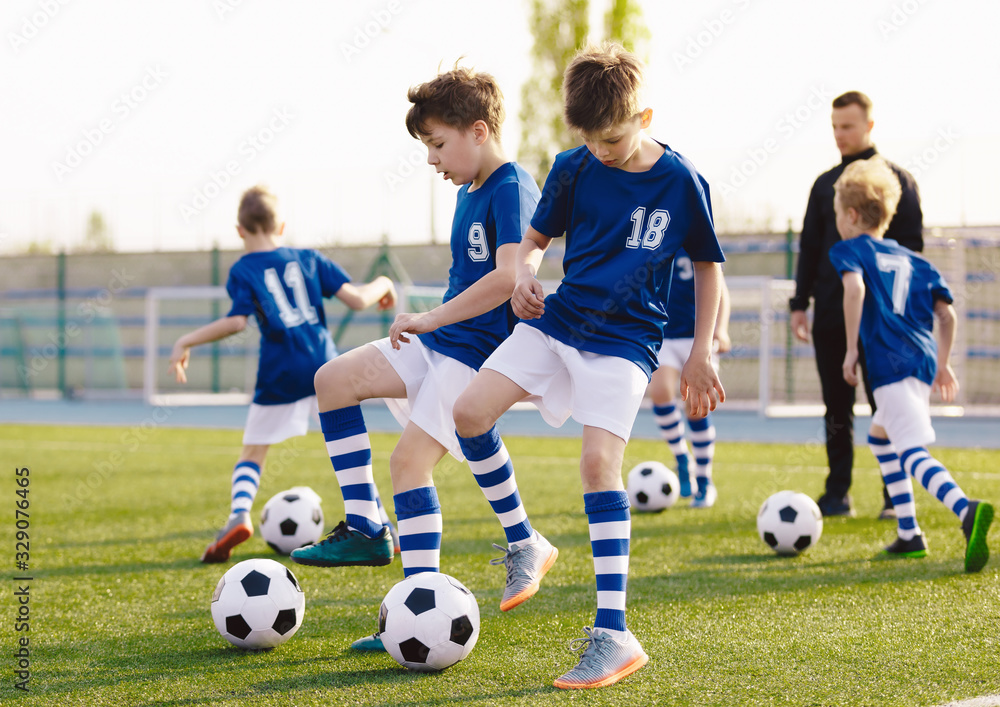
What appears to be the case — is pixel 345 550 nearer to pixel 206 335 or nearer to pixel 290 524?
pixel 290 524

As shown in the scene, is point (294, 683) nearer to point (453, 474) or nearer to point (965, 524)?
point (965, 524)

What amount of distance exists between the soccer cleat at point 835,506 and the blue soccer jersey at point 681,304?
1.20 metres

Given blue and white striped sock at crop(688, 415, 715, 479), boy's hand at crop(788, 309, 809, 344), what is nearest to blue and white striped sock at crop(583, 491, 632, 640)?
boy's hand at crop(788, 309, 809, 344)

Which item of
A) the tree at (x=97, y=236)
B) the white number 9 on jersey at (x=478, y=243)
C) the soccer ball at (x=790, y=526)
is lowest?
the soccer ball at (x=790, y=526)

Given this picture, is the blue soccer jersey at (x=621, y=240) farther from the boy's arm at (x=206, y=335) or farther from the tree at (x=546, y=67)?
the tree at (x=546, y=67)

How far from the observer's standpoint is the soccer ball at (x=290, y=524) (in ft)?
15.0

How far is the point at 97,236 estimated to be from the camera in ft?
78.0

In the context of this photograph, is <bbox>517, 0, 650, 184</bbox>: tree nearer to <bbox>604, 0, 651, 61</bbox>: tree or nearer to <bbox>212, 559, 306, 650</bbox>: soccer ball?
<bbox>604, 0, 651, 61</bbox>: tree

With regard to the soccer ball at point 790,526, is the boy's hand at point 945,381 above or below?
above

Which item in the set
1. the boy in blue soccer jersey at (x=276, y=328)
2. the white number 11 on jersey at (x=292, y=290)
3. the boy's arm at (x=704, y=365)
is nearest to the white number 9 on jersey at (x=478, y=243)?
the boy's arm at (x=704, y=365)

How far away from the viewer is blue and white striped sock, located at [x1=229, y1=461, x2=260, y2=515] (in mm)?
4566

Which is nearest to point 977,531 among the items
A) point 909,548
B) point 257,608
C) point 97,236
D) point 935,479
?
point 935,479

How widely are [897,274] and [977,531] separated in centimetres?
117

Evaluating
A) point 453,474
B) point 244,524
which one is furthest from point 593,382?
point 453,474
